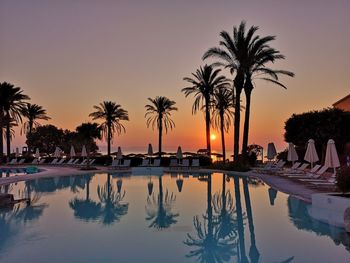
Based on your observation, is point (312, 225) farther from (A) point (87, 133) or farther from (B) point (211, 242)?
(A) point (87, 133)

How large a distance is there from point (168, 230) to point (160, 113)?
28848 millimetres

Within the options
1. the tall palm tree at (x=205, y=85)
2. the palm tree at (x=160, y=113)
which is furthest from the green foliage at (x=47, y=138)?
the tall palm tree at (x=205, y=85)

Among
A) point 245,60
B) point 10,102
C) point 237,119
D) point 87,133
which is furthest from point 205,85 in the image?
point 10,102

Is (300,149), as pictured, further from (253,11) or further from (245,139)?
(253,11)

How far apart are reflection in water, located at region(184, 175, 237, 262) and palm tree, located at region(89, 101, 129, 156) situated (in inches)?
1171

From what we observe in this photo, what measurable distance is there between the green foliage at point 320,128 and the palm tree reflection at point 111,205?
16085 mm

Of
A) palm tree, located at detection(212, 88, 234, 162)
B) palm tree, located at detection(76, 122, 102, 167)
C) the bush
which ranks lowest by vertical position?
the bush

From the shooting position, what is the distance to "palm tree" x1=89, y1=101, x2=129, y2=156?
1508 inches

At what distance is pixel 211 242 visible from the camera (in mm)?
7496

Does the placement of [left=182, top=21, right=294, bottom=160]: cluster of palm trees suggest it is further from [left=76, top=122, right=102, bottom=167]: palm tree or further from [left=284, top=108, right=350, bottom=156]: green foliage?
[left=76, top=122, right=102, bottom=167]: palm tree

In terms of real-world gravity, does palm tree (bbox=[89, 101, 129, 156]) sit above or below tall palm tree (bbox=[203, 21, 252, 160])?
below

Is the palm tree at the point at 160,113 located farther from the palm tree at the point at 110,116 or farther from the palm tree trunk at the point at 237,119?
the palm tree trunk at the point at 237,119

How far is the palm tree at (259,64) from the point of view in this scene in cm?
2384

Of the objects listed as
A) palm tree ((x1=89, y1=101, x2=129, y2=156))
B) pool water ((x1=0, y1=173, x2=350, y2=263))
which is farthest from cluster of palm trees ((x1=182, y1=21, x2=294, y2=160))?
palm tree ((x1=89, y1=101, x2=129, y2=156))
